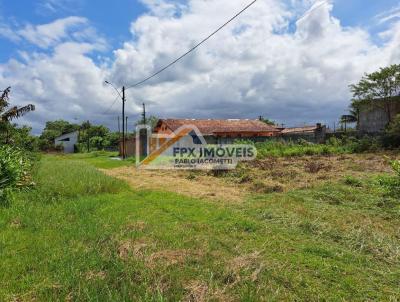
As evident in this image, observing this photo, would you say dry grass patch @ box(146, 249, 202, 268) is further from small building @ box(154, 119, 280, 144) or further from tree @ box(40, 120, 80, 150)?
tree @ box(40, 120, 80, 150)

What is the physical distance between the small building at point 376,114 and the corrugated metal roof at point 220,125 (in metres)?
7.82

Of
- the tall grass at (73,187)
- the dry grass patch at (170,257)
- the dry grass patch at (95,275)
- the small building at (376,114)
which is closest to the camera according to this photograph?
the dry grass patch at (95,275)

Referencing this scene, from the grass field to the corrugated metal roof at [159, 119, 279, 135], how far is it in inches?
817

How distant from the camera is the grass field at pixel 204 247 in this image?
11.1 ft

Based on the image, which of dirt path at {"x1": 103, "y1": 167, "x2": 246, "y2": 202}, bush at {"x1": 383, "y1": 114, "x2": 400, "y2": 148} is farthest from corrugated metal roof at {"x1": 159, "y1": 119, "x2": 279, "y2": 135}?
dirt path at {"x1": 103, "y1": 167, "x2": 246, "y2": 202}

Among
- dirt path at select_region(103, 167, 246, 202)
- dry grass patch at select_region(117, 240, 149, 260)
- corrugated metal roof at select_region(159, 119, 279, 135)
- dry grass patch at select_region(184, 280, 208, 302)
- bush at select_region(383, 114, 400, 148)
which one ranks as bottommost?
dry grass patch at select_region(184, 280, 208, 302)

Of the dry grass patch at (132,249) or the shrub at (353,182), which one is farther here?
the shrub at (353,182)

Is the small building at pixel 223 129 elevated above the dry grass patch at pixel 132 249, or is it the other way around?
the small building at pixel 223 129

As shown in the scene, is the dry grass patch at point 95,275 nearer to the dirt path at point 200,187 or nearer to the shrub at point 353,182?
the dirt path at point 200,187

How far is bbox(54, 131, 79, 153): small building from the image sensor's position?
180 ft

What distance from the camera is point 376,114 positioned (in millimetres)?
29250

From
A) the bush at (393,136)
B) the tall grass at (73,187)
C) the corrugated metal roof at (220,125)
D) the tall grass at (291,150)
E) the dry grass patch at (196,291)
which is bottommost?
the dry grass patch at (196,291)

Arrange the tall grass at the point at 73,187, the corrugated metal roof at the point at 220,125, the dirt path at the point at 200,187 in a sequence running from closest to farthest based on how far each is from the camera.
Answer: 1. the tall grass at the point at 73,187
2. the dirt path at the point at 200,187
3. the corrugated metal roof at the point at 220,125

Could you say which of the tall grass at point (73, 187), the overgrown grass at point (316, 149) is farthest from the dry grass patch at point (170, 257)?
the overgrown grass at point (316, 149)
